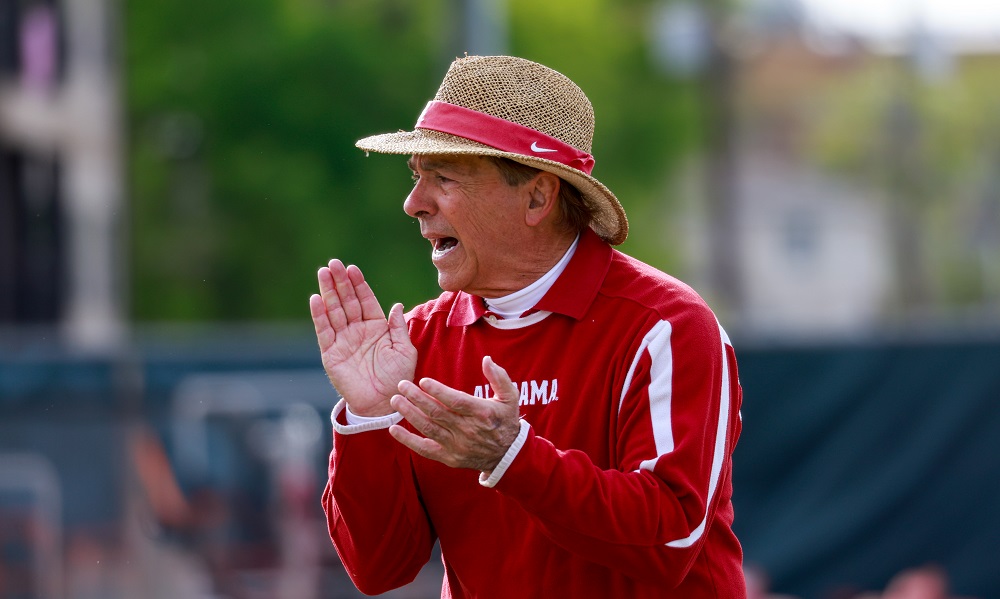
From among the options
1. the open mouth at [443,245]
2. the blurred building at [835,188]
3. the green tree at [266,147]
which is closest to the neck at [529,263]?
the open mouth at [443,245]

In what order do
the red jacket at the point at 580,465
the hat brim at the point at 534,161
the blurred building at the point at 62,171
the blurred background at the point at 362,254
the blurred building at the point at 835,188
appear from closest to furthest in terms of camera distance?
the red jacket at the point at 580,465 < the hat brim at the point at 534,161 < the blurred background at the point at 362,254 < the blurred building at the point at 62,171 < the blurred building at the point at 835,188

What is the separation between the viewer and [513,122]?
2.90m

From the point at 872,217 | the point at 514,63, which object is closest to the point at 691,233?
the point at 872,217

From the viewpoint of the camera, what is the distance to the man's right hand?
2.95m

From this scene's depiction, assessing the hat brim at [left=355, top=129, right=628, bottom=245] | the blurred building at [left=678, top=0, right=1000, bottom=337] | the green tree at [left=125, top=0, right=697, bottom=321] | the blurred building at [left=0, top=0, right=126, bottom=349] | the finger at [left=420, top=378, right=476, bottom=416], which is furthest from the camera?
the blurred building at [left=678, top=0, right=1000, bottom=337]

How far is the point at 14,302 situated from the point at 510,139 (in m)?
18.9

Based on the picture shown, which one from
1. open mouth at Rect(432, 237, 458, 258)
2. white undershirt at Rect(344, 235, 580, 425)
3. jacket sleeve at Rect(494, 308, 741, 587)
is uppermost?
open mouth at Rect(432, 237, 458, 258)

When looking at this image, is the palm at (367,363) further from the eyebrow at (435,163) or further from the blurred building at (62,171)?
the blurred building at (62,171)

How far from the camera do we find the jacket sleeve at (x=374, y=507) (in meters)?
2.91

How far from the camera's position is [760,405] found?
777 centimetres

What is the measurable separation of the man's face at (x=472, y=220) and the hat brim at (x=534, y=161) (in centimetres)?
5

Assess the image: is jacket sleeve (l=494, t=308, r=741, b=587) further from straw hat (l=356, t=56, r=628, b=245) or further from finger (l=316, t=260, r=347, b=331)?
finger (l=316, t=260, r=347, b=331)

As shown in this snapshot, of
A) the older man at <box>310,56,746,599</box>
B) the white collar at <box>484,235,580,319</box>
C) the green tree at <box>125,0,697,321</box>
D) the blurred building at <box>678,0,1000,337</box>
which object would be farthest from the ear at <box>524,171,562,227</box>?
the green tree at <box>125,0,697,321</box>

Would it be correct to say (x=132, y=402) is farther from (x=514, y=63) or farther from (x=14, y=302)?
(x=14, y=302)
